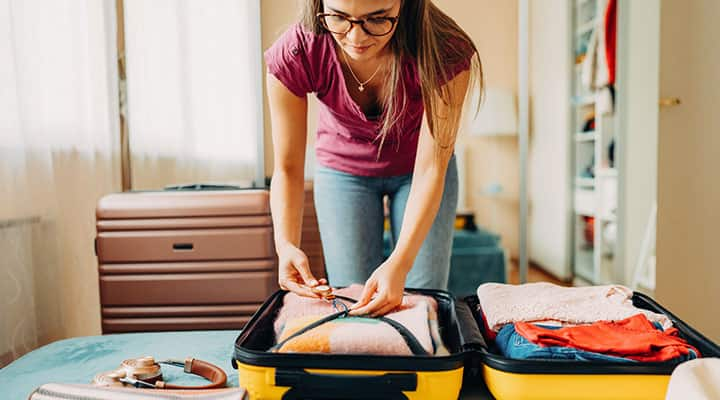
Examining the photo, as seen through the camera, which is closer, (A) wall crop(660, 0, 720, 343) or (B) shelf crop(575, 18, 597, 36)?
(A) wall crop(660, 0, 720, 343)

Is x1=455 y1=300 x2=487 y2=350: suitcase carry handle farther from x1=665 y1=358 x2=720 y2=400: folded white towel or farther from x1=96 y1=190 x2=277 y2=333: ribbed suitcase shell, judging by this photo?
x1=96 y1=190 x2=277 y2=333: ribbed suitcase shell

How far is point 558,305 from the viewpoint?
2.82 feet

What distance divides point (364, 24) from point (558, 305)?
54 centimetres

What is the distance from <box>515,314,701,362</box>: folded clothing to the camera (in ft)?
2.30

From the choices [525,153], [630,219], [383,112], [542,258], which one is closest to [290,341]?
[383,112]

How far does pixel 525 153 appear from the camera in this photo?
7.18 feet

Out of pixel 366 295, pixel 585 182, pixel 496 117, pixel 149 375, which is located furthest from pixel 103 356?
pixel 585 182

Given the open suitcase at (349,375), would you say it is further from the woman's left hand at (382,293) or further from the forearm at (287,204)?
the forearm at (287,204)

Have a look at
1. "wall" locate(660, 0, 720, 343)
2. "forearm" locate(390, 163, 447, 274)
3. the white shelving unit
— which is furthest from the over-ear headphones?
the white shelving unit

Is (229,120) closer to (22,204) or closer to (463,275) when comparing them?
(22,204)

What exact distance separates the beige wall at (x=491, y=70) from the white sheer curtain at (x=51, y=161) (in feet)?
1.97

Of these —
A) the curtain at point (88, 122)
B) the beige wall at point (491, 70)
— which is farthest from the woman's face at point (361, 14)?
the curtain at point (88, 122)

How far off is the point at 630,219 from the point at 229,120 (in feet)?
5.93

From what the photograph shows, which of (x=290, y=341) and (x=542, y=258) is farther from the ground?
(x=290, y=341)
